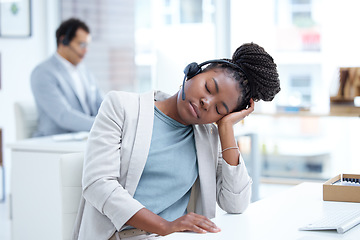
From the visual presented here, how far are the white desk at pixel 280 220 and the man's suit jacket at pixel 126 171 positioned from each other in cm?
7

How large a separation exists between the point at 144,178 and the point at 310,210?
48 cm

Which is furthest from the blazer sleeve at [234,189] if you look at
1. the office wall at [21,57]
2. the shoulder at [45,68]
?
the office wall at [21,57]

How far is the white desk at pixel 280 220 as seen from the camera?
1210 millimetres

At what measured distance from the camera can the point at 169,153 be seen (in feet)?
4.99

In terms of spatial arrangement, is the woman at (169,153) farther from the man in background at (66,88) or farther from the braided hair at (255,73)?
the man in background at (66,88)

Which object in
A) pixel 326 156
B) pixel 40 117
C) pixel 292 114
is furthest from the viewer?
pixel 326 156

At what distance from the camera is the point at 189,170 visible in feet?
5.06

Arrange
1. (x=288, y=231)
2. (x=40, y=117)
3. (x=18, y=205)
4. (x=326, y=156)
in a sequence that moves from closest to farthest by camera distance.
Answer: (x=288, y=231) < (x=18, y=205) < (x=40, y=117) < (x=326, y=156)

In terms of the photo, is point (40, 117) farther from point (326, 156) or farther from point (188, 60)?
point (326, 156)

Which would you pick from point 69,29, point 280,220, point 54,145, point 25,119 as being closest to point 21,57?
point 69,29

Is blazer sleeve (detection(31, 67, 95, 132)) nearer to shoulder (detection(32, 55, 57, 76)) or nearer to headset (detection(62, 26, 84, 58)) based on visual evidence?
shoulder (detection(32, 55, 57, 76))

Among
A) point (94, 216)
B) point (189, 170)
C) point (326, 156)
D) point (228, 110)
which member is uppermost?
point (228, 110)

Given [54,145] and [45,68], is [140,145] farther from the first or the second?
[45,68]

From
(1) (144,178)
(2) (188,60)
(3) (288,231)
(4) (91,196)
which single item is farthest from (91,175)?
(2) (188,60)
